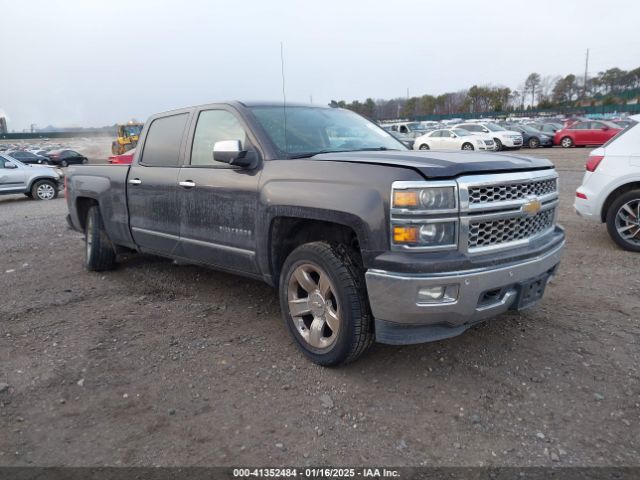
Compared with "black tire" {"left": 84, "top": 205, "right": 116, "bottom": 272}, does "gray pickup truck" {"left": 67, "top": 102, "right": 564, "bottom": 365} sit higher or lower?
higher

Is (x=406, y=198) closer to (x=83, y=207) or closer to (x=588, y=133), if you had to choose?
(x=83, y=207)

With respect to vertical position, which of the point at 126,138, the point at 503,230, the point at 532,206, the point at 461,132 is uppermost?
the point at 532,206

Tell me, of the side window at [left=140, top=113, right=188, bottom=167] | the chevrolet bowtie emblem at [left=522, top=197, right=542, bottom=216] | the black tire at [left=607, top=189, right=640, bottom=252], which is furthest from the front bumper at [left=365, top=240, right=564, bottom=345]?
the black tire at [left=607, top=189, right=640, bottom=252]

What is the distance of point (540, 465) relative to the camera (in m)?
2.38

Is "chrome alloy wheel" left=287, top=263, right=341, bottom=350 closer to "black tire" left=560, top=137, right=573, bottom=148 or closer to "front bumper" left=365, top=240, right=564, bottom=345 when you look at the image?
"front bumper" left=365, top=240, right=564, bottom=345

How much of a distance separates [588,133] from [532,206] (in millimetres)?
25581

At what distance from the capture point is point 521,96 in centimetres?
9844

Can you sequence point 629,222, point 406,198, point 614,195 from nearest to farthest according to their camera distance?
1. point 406,198
2. point 629,222
3. point 614,195

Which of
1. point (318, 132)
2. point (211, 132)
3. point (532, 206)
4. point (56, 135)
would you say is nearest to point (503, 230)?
point (532, 206)

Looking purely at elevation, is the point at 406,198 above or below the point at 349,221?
above

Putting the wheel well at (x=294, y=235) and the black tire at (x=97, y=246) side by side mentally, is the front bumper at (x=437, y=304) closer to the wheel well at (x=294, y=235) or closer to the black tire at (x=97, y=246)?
the wheel well at (x=294, y=235)

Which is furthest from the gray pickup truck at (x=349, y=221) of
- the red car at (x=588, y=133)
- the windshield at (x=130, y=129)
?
the windshield at (x=130, y=129)

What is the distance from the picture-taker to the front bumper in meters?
2.72

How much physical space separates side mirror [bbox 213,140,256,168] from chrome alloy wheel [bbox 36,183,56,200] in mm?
13747
